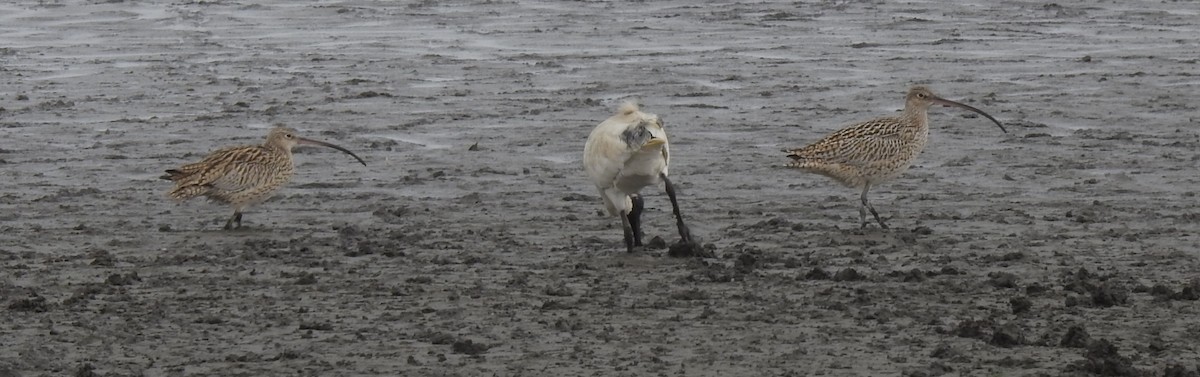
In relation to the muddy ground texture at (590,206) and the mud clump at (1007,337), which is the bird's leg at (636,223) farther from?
the mud clump at (1007,337)

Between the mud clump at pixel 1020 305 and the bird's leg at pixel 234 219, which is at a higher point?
the mud clump at pixel 1020 305

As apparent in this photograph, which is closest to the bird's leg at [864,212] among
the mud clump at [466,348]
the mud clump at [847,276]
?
the mud clump at [847,276]

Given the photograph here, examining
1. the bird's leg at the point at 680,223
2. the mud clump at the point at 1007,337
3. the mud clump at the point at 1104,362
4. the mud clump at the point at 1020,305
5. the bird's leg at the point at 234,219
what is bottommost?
the bird's leg at the point at 234,219

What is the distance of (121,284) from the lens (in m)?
10.2

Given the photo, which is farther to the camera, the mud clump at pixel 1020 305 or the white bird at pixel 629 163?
the white bird at pixel 629 163

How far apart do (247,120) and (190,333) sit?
798 centimetres

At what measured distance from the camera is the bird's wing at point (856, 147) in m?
12.2

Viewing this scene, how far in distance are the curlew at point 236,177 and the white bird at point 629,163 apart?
2.07 meters

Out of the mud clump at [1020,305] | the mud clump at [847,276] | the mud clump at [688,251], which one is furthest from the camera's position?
the mud clump at [688,251]

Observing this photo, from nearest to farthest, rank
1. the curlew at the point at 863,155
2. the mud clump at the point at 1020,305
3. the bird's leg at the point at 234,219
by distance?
1. the mud clump at the point at 1020,305
2. the bird's leg at the point at 234,219
3. the curlew at the point at 863,155

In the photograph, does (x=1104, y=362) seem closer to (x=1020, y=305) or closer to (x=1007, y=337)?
(x=1007, y=337)

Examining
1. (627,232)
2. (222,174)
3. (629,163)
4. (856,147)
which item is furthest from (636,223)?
(222,174)

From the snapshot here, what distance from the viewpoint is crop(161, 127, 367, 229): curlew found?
12250 mm

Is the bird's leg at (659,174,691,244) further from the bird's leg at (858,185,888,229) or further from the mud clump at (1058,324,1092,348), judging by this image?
the mud clump at (1058,324,1092,348)
